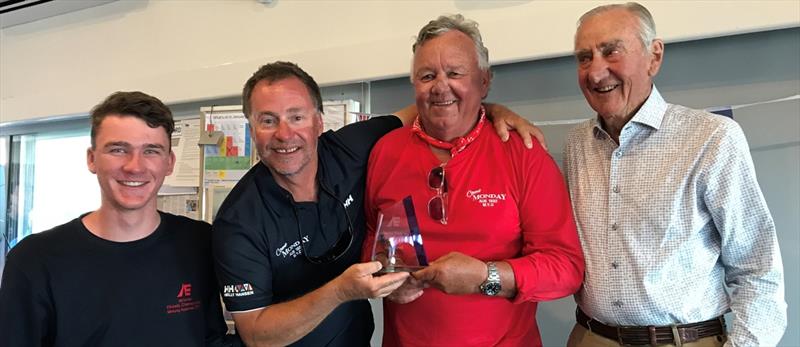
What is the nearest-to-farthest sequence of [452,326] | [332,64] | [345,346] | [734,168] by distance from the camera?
[734,168], [452,326], [345,346], [332,64]

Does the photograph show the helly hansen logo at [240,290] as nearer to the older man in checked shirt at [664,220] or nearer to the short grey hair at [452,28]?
the short grey hair at [452,28]

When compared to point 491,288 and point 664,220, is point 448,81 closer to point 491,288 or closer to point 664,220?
point 491,288

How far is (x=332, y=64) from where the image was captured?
2385 millimetres

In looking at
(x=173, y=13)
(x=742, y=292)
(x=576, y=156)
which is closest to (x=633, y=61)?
(x=576, y=156)

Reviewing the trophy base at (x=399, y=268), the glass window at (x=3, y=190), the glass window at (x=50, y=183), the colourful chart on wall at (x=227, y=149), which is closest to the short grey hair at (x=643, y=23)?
the trophy base at (x=399, y=268)

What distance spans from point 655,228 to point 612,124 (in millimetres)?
306

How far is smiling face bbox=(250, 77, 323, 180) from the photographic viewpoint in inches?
55.0

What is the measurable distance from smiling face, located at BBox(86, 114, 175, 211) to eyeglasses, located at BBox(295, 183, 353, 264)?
44 centimetres

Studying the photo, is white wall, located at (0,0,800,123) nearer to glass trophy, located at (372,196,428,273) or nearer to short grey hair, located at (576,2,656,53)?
short grey hair, located at (576,2,656,53)

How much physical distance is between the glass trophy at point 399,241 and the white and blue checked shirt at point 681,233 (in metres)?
0.48

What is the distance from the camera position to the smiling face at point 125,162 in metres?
1.42

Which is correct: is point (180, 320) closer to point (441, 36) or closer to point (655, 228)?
point (441, 36)

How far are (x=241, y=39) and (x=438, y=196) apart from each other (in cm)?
178

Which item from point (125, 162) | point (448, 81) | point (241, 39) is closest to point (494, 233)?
point (448, 81)
